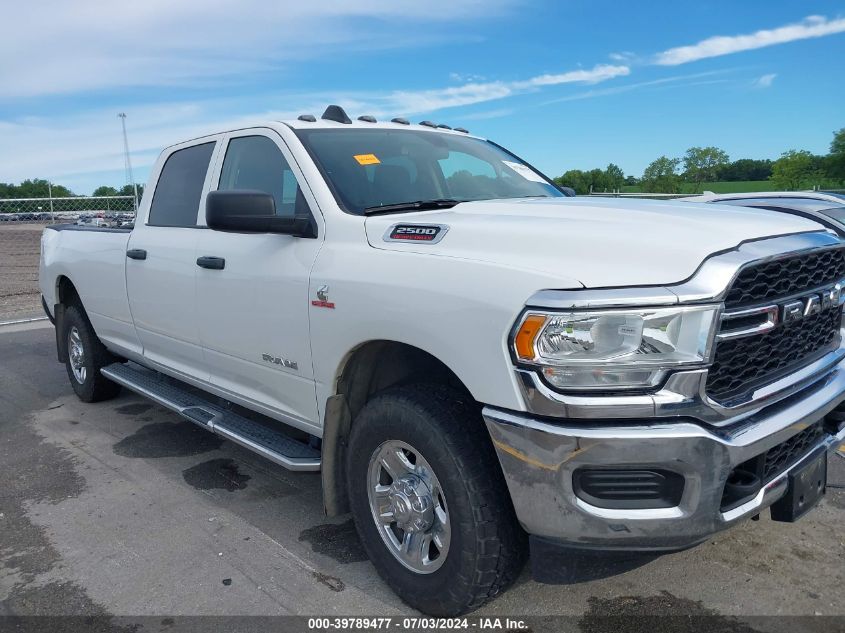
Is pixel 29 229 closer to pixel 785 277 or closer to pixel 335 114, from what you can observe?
pixel 335 114

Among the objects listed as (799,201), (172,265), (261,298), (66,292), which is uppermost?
(799,201)

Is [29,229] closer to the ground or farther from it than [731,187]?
closer to the ground

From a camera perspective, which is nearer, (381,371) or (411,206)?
(381,371)

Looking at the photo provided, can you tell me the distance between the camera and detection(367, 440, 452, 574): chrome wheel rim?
105 inches

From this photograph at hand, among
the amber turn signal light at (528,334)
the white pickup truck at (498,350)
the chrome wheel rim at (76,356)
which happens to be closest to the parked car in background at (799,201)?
the white pickup truck at (498,350)

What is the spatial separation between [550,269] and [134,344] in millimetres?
3623

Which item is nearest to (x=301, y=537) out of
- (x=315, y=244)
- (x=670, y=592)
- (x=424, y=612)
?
(x=424, y=612)

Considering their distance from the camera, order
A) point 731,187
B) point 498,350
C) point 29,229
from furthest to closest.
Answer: point 29,229 < point 731,187 < point 498,350

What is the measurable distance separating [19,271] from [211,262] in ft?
50.7

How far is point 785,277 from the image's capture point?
251 cm

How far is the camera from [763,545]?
3352 mm

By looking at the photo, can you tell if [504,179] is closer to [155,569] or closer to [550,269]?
[550,269]

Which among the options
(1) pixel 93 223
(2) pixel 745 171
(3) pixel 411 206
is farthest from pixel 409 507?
(2) pixel 745 171

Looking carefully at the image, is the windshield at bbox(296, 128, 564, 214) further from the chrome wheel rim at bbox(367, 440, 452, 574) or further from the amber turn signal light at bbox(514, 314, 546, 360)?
the amber turn signal light at bbox(514, 314, 546, 360)
